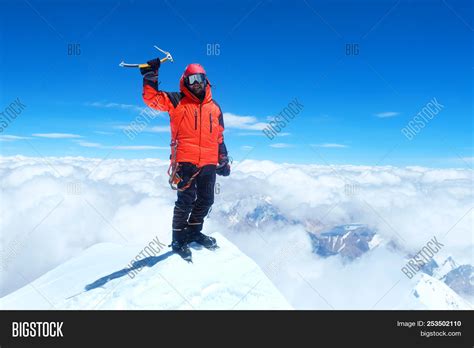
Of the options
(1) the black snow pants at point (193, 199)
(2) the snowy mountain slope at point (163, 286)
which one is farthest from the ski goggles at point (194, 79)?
(2) the snowy mountain slope at point (163, 286)

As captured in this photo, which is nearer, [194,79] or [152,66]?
[152,66]

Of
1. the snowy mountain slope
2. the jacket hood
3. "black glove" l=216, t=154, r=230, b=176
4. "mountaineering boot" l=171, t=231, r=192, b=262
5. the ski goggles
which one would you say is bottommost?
the snowy mountain slope

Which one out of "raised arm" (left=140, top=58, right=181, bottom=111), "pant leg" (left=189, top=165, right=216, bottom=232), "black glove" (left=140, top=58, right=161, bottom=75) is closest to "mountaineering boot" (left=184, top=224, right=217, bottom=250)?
"pant leg" (left=189, top=165, right=216, bottom=232)

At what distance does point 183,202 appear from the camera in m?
6.82

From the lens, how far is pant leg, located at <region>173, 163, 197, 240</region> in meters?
6.68

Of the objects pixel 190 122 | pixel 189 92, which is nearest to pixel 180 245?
pixel 190 122

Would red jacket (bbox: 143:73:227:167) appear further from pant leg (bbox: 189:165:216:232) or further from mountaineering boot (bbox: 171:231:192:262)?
mountaineering boot (bbox: 171:231:192:262)

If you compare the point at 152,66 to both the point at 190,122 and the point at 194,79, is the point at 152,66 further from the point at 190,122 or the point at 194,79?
the point at 190,122

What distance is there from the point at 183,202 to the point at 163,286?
5.95 ft

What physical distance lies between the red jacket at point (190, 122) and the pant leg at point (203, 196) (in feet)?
0.83

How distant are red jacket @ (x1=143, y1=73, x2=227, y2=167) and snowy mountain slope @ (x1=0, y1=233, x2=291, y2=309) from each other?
2.18 metres

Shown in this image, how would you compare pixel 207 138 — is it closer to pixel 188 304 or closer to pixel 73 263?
pixel 188 304

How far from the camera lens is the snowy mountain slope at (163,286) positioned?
5.43m

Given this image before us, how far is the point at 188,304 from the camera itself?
5.32 metres
